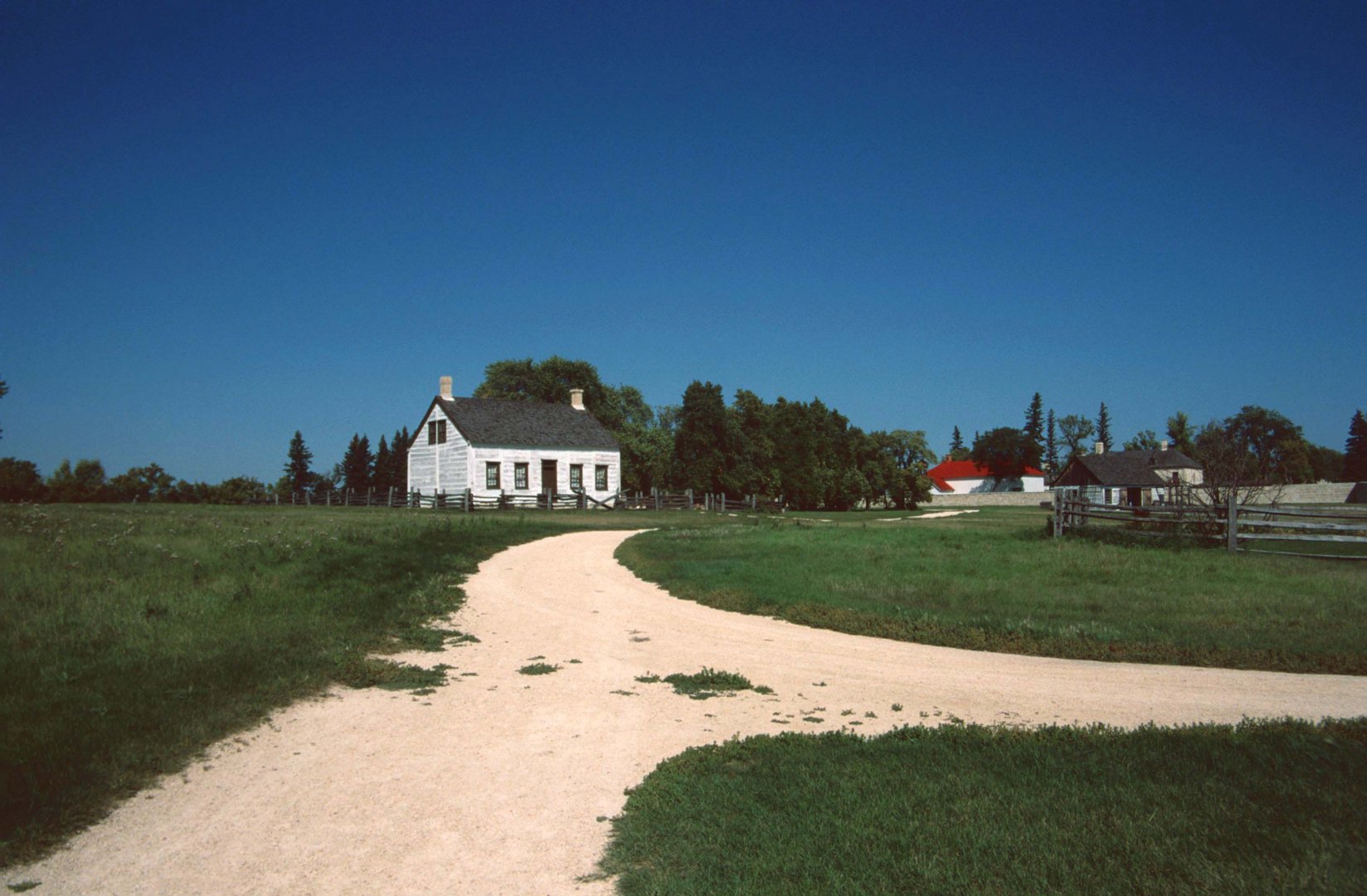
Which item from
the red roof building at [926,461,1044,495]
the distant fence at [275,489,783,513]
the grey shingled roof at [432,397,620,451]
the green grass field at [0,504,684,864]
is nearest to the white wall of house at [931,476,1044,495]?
the red roof building at [926,461,1044,495]

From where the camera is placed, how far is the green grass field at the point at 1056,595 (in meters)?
11.6

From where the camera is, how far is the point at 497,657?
37.3 ft

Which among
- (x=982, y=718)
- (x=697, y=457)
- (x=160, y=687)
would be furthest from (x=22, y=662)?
(x=697, y=457)

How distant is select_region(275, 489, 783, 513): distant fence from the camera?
48.2 meters

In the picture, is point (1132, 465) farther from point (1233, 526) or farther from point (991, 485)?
point (1233, 526)

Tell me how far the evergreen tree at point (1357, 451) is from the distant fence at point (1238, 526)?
92.9 m

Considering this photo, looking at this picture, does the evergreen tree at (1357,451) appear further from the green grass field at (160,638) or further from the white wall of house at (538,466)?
the green grass field at (160,638)

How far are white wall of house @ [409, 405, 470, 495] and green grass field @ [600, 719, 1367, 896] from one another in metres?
43.6

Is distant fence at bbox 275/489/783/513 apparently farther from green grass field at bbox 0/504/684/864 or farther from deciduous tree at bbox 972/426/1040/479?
deciduous tree at bbox 972/426/1040/479

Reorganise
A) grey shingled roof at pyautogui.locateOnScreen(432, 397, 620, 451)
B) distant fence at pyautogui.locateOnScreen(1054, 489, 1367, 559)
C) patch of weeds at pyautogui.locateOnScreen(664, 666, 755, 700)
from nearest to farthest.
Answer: patch of weeds at pyautogui.locateOnScreen(664, 666, 755, 700)
distant fence at pyautogui.locateOnScreen(1054, 489, 1367, 559)
grey shingled roof at pyautogui.locateOnScreen(432, 397, 620, 451)

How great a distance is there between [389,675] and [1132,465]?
83.8m

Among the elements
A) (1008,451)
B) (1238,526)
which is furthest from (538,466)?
(1008,451)

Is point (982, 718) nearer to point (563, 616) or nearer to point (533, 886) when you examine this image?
point (533, 886)

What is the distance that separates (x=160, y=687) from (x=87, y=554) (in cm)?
780
